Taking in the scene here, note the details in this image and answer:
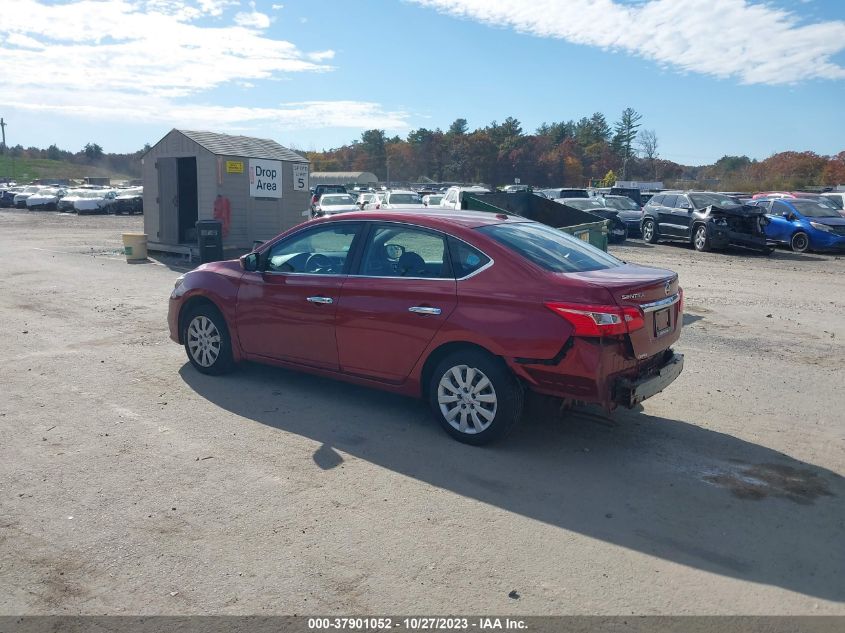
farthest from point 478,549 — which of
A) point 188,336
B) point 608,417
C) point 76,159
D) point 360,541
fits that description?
point 76,159

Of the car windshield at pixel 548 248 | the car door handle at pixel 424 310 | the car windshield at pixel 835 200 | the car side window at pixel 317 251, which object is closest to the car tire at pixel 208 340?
the car side window at pixel 317 251

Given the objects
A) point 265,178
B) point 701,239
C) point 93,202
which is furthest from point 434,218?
point 93,202

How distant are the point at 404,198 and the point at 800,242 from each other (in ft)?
41.6

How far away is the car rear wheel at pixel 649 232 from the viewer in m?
24.0

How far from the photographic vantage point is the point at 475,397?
5461mm

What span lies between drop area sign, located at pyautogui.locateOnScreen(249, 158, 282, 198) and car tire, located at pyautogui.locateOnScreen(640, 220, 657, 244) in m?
12.2

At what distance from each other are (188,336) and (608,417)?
4.03 metres

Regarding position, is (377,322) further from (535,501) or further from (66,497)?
(66,497)

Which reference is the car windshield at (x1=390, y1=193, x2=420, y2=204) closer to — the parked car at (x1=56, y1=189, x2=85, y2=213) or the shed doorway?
the shed doorway

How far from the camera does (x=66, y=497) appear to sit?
4.64 meters

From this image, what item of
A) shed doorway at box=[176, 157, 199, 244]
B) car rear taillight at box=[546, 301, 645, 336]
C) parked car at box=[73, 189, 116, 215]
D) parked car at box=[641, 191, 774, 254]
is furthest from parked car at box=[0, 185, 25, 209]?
car rear taillight at box=[546, 301, 645, 336]

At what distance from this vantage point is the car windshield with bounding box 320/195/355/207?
26.5 m

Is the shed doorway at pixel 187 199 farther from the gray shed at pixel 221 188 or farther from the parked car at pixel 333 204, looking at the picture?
the parked car at pixel 333 204

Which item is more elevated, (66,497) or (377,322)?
(377,322)
